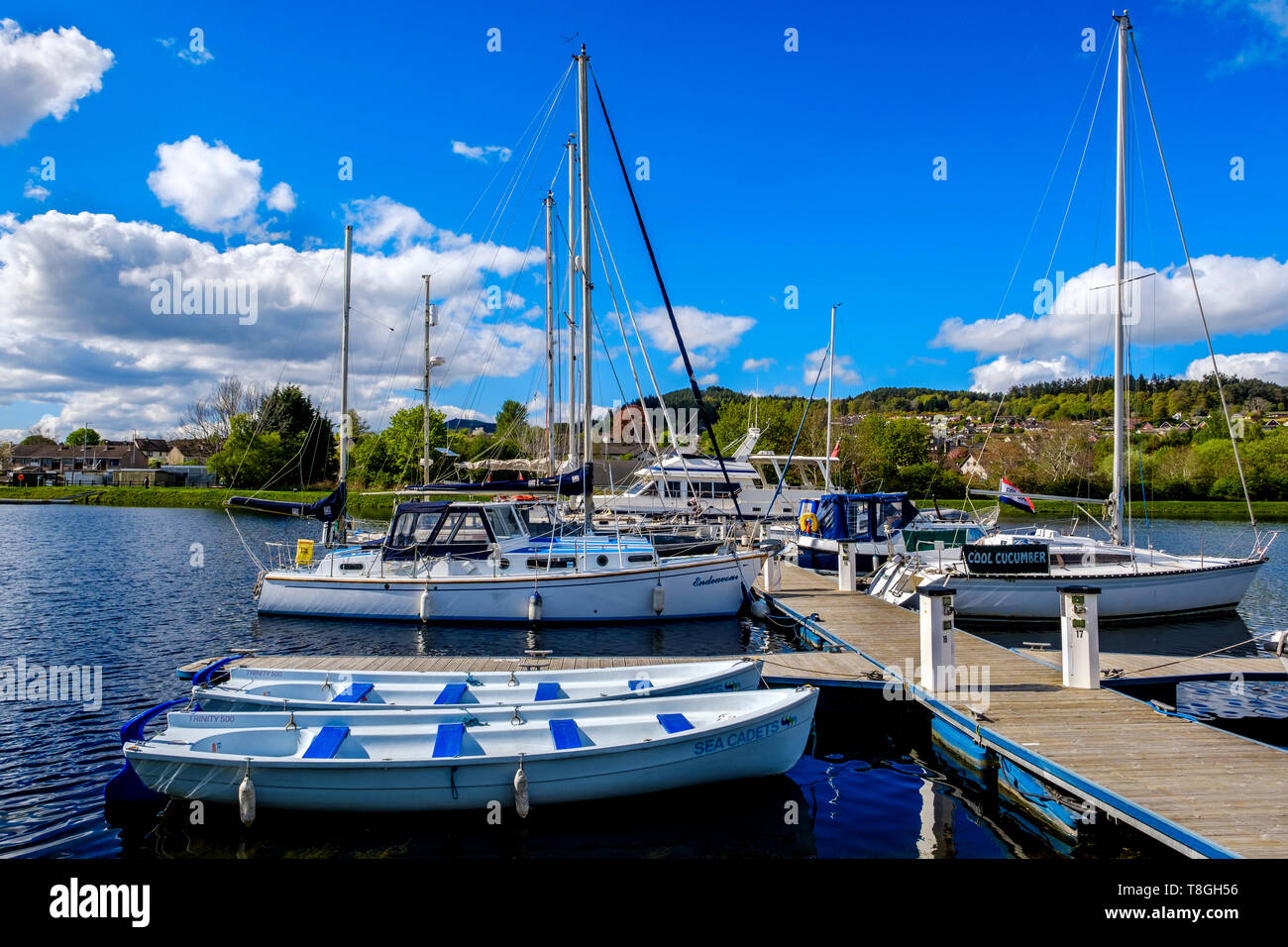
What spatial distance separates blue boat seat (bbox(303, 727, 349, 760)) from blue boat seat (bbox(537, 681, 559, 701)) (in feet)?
8.13

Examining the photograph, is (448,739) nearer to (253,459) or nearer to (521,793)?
(521,793)

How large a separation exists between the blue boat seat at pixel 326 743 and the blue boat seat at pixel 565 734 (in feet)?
7.60

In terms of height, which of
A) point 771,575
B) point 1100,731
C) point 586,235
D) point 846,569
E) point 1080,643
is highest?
point 586,235

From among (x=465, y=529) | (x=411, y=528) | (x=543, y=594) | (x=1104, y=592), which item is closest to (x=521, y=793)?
(x=543, y=594)

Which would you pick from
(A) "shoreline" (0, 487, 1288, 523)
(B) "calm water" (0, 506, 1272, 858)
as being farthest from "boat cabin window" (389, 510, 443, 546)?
(A) "shoreline" (0, 487, 1288, 523)

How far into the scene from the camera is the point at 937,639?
397 inches

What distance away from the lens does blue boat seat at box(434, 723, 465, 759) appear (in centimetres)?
746

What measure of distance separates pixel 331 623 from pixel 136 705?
7.07m

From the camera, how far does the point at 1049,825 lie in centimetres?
763

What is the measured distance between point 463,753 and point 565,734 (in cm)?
111

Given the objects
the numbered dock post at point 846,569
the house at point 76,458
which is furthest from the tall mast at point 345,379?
the house at point 76,458
